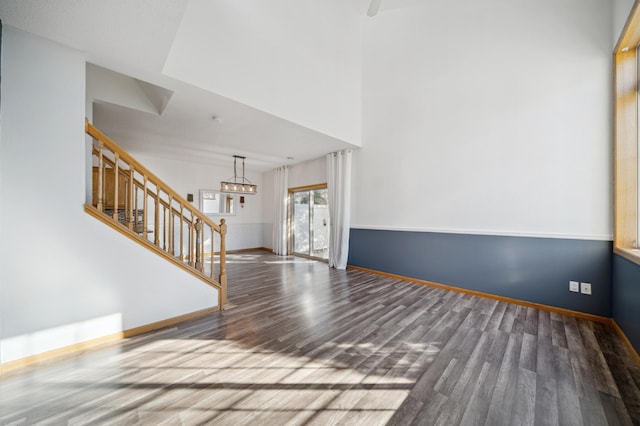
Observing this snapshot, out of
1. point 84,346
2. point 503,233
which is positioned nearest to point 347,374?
point 84,346

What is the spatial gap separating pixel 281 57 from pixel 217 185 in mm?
4586

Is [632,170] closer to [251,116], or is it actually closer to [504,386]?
[504,386]

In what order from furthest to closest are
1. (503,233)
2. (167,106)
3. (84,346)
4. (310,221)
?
(310,221), (503,233), (167,106), (84,346)

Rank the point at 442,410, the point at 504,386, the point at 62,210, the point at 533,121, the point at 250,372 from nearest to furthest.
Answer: the point at 442,410 → the point at 504,386 → the point at 250,372 → the point at 62,210 → the point at 533,121

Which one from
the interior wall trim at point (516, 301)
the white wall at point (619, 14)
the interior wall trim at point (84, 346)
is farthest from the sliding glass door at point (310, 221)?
the white wall at point (619, 14)

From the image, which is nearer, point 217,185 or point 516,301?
point 516,301

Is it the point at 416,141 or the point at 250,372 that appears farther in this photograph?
the point at 416,141

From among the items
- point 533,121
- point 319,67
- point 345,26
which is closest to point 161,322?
point 319,67

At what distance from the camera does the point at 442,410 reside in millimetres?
1438

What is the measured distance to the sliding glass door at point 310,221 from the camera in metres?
6.17

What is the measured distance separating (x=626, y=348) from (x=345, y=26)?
589 cm

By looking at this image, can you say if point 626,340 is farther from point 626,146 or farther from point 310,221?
point 310,221

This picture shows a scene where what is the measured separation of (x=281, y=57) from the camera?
11.2ft

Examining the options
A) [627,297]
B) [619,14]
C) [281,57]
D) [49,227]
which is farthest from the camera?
[281,57]
